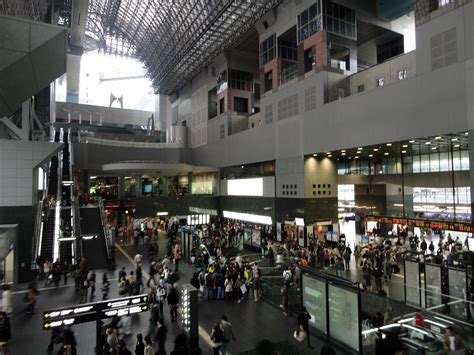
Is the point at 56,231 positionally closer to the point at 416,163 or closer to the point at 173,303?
the point at 173,303

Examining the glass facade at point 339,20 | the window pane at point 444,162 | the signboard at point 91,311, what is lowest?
the signboard at point 91,311

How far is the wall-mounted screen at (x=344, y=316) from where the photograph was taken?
8898 millimetres

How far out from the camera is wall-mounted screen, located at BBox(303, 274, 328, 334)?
400 inches

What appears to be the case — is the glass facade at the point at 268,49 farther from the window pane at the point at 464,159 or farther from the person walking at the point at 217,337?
the person walking at the point at 217,337

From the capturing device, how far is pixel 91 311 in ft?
22.7

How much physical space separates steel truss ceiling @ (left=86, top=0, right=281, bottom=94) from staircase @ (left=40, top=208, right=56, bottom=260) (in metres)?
20.7

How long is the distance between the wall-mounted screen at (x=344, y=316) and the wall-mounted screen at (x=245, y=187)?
19.6m

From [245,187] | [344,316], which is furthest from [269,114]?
[344,316]

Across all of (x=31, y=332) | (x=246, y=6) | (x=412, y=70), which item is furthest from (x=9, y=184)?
(x=412, y=70)

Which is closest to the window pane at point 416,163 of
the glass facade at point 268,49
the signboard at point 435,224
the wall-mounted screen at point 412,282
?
the signboard at point 435,224

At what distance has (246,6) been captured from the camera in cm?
2720

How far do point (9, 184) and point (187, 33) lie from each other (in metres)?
23.7

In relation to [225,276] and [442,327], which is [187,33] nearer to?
[225,276]

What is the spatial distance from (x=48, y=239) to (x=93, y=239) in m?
2.45
